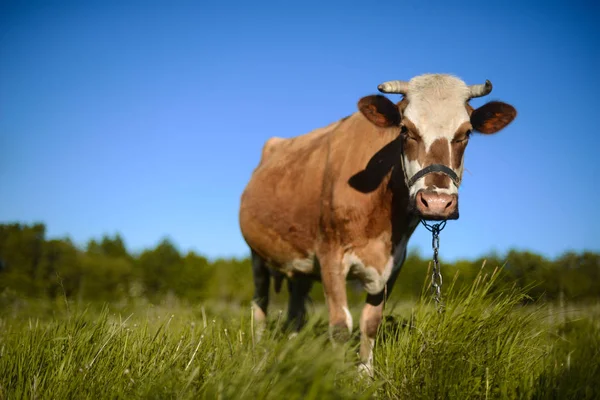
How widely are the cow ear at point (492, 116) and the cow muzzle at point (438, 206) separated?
3.92 ft

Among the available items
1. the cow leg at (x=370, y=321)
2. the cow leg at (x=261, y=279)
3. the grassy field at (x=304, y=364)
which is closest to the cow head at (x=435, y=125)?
the grassy field at (x=304, y=364)

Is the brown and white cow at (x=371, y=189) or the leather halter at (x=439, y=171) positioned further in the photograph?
the brown and white cow at (x=371, y=189)

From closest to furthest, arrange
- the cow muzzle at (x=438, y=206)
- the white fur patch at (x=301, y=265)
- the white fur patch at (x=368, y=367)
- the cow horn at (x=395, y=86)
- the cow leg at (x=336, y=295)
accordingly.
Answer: the white fur patch at (x=368, y=367) < the cow muzzle at (x=438, y=206) < the cow horn at (x=395, y=86) < the cow leg at (x=336, y=295) < the white fur patch at (x=301, y=265)

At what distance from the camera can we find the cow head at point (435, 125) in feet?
12.5

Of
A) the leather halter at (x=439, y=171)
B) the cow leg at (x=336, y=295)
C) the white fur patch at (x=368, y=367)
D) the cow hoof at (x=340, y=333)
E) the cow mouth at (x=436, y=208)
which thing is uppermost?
the leather halter at (x=439, y=171)

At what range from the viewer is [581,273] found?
842 inches

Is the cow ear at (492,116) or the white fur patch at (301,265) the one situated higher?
the cow ear at (492,116)

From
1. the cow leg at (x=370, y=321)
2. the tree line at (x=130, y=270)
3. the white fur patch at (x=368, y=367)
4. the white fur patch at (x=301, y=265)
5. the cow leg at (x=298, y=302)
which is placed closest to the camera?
the white fur patch at (x=368, y=367)

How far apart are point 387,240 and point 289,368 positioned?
281 cm

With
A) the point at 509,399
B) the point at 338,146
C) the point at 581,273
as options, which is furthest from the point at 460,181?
the point at 581,273

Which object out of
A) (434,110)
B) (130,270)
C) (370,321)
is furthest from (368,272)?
(130,270)

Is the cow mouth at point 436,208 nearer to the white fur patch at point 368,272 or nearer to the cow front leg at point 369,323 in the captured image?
the white fur patch at point 368,272

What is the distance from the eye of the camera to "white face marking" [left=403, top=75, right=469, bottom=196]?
4092 millimetres

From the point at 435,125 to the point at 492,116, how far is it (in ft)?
2.84
